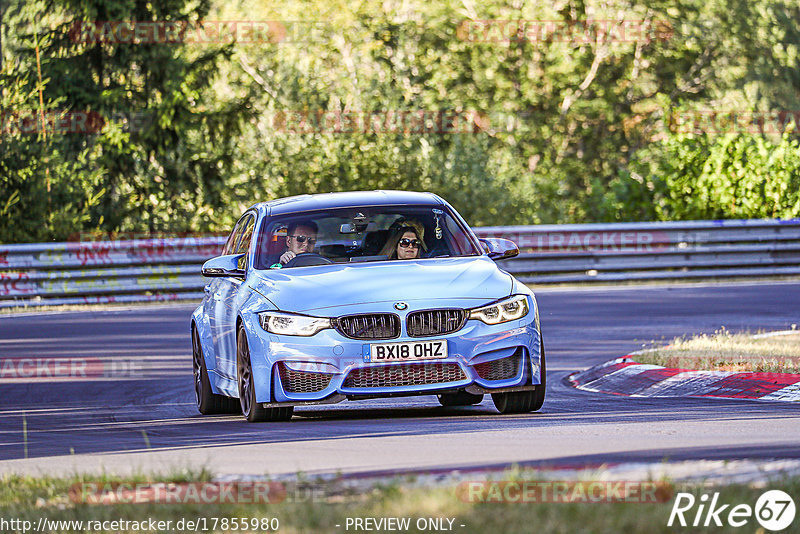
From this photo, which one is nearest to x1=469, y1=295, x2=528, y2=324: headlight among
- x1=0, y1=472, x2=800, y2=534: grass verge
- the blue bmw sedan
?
the blue bmw sedan

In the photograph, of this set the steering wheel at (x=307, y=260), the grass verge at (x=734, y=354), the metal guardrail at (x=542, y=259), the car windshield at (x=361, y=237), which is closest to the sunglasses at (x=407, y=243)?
the car windshield at (x=361, y=237)

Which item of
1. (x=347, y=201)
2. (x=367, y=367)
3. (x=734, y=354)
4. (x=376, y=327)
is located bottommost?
(x=734, y=354)

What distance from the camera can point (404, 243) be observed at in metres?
11.4

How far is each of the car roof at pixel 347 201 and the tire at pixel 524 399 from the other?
71.7 inches

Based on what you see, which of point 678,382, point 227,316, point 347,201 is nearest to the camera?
point 227,316

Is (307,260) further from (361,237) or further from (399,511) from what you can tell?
(399,511)

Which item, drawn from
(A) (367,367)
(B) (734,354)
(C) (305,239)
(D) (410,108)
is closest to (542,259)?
(B) (734,354)

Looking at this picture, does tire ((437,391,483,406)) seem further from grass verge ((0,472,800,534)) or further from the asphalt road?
grass verge ((0,472,800,534))

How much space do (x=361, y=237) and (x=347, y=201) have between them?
0.42 meters

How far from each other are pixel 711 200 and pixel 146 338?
14.0 meters

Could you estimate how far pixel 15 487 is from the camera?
24.1ft

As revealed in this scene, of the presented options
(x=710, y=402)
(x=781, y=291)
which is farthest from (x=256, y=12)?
(x=710, y=402)

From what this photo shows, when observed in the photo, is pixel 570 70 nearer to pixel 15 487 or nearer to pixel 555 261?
pixel 555 261

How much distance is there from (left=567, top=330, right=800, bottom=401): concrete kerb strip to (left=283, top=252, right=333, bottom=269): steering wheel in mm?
2806
